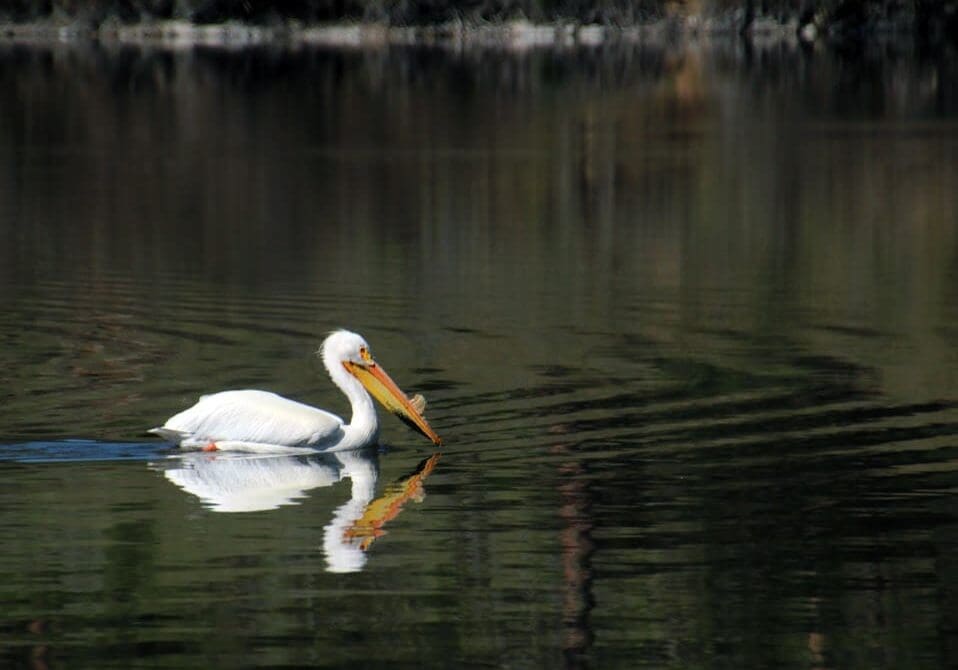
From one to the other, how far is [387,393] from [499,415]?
3.18 feet

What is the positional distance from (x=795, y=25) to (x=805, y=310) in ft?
241

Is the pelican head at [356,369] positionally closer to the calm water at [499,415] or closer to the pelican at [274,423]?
the pelican at [274,423]

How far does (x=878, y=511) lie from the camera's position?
10516 mm

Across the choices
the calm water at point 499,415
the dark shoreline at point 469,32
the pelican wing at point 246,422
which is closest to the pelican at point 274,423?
the pelican wing at point 246,422

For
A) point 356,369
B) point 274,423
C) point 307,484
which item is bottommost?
point 307,484

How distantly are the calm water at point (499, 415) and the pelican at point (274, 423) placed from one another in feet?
0.38

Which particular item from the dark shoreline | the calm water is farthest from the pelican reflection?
the dark shoreline

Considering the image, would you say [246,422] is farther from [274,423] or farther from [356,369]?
[356,369]

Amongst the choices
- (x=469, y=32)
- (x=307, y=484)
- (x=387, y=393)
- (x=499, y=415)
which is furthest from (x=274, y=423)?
(x=469, y=32)

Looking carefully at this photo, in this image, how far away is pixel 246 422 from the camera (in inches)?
457

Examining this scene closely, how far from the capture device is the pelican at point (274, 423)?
38.0ft

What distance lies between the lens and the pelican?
38.0 ft

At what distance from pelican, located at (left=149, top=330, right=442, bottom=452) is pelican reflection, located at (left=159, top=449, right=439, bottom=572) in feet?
0.25

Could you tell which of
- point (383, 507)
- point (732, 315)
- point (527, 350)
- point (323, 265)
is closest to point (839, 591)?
point (383, 507)
